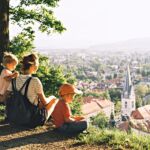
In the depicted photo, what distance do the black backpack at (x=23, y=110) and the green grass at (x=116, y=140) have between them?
62cm

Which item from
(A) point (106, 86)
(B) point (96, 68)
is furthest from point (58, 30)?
(B) point (96, 68)

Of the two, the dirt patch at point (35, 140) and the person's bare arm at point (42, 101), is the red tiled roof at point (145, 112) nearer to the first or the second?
the dirt patch at point (35, 140)

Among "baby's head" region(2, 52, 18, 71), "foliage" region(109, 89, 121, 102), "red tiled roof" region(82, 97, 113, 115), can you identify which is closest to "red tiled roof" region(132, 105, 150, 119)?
"red tiled roof" region(82, 97, 113, 115)

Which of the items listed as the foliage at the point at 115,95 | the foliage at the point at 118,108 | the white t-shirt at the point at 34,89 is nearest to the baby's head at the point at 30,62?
the white t-shirt at the point at 34,89

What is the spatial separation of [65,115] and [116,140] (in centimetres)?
88

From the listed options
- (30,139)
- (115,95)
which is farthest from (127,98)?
(30,139)

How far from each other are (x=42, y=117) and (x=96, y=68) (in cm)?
18332

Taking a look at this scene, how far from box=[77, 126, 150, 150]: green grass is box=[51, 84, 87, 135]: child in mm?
179

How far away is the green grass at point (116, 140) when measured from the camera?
5.81 metres

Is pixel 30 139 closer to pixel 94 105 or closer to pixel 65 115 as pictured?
pixel 65 115

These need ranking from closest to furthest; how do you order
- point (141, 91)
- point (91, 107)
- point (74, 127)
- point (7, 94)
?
point (74, 127) < point (7, 94) < point (91, 107) < point (141, 91)

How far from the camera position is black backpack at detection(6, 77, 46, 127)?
6.54 m

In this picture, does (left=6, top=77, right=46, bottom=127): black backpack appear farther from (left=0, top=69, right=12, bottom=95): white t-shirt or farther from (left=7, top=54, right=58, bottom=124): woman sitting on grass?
(left=0, top=69, right=12, bottom=95): white t-shirt

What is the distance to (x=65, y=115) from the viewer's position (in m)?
6.62
